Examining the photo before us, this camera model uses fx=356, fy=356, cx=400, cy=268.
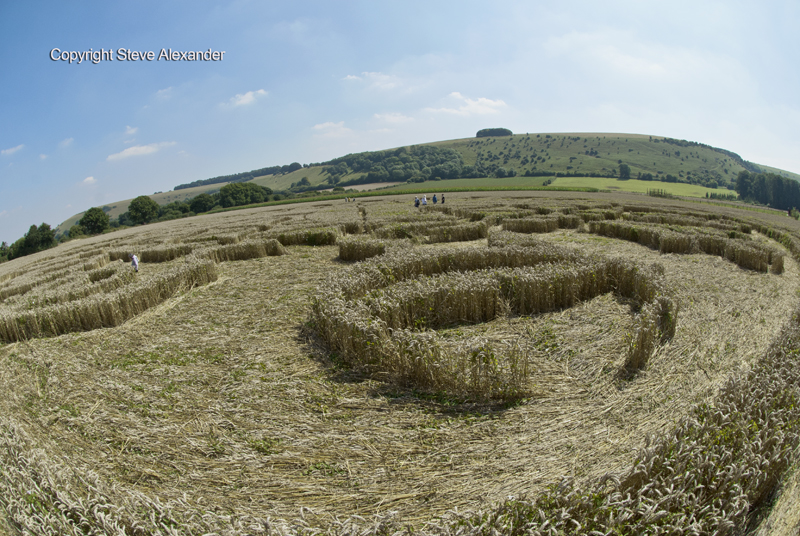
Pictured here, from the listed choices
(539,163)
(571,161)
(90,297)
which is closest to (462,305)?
(90,297)

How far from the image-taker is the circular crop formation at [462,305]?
23.7 feet

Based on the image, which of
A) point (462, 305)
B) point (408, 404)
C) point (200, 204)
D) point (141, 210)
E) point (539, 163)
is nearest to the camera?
point (408, 404)

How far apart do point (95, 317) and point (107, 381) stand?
505 centimetres

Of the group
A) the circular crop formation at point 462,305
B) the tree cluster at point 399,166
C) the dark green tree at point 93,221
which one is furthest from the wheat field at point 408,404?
the tree cluster at point 399,166

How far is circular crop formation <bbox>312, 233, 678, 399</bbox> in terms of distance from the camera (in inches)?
284

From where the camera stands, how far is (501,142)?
650 ft

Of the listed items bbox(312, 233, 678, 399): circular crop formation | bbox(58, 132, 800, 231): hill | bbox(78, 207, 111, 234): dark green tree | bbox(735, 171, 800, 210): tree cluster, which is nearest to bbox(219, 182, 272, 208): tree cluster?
bbox(78, 207, 111, 234): dark green tree

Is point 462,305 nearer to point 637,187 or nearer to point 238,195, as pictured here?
point 637,187

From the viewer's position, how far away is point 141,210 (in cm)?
9031

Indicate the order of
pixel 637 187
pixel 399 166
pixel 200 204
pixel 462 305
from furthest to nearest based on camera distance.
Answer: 1. pixel 399 166
2. pixel 200 204
3. pixel 637 187
4. pixel 462 305

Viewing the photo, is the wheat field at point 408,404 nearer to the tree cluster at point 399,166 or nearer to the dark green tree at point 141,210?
the dark green tree at point 141,210

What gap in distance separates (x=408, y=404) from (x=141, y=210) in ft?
353

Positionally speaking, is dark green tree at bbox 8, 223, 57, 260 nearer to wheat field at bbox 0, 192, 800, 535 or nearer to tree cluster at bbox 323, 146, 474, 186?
wheat field at bbox 0, 192, 800, 535

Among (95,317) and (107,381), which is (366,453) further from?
(95,317)
